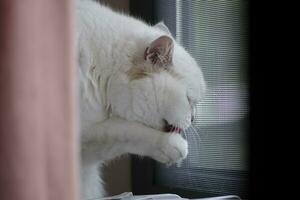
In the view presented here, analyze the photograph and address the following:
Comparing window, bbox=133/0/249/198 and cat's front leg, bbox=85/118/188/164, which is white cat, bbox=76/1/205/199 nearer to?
cat's front leg, bbox=85/118/188/164

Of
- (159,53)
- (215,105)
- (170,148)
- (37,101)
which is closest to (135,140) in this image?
(170,148)

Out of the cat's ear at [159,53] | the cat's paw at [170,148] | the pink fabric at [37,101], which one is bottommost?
the cat's paw at [170,148]

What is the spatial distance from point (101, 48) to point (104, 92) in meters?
0.11

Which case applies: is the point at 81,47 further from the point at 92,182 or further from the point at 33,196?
the point at 33,196

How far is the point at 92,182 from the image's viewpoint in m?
1.35

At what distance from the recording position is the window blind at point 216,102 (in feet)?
4.30

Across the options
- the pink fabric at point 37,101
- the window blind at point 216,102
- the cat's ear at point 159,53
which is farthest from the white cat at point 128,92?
the pink fabric at point 37,101

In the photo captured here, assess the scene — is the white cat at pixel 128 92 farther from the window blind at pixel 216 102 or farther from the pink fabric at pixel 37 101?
the pink fabric at pixel 37 101

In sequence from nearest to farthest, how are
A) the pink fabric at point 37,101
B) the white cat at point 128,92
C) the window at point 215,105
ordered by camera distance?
the pink fabric at point 37,101, the white cat at point 128,92, the window at point 215,105

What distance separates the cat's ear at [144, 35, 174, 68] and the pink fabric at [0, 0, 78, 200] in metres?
0.71

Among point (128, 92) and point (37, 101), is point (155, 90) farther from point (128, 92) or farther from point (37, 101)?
point (37, 101)

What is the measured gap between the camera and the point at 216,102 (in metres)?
1.44

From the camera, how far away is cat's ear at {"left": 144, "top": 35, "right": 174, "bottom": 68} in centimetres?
119

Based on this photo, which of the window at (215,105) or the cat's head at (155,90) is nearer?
the cat's head at (155,90)
